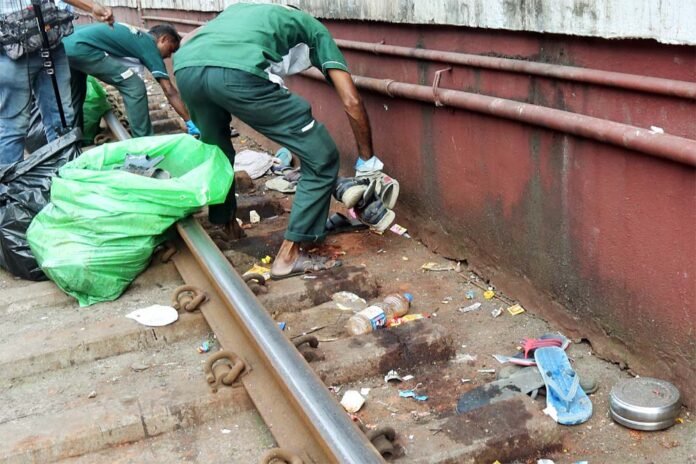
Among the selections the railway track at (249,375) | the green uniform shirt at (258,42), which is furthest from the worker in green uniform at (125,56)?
the railway track at (249,375)

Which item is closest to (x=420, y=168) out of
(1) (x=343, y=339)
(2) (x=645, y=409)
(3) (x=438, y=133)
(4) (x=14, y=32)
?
(3) (x=438, y=133)

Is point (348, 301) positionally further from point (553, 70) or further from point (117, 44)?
point (117, 44)

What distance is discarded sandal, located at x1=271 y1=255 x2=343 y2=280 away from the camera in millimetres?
4680

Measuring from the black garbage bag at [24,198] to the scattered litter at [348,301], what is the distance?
74.9 inches

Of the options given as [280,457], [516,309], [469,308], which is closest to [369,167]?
[469,308]

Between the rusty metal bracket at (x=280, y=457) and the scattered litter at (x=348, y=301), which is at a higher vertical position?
the rusty metal bracket at (x=280, y=457)

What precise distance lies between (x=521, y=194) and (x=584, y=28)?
38.8 inches

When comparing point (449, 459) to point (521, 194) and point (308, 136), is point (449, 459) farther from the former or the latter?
point (308, 136)

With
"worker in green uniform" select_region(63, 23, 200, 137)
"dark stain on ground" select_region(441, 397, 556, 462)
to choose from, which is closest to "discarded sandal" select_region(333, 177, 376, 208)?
"dark stain on ground" select_region(441, 397, 556, 462)

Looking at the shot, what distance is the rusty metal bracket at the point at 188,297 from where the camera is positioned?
13.3 feet

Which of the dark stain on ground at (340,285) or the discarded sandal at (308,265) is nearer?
the dark stain on ground at (340,285)

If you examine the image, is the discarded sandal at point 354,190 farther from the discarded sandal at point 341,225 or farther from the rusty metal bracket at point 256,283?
the rusty metal bracket at point 256,283

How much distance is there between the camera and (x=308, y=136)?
4.69 meters

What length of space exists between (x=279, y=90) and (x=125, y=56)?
3385 millimetres
